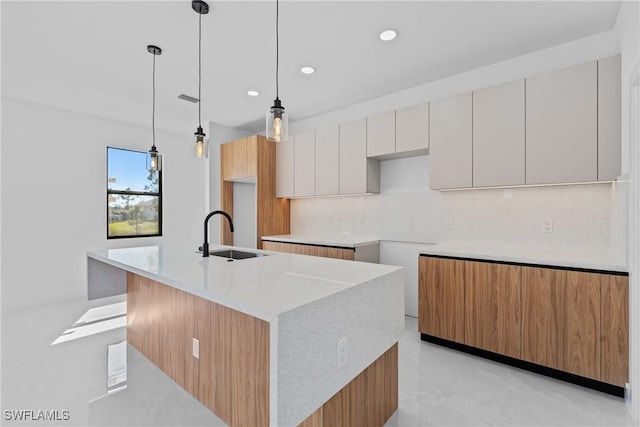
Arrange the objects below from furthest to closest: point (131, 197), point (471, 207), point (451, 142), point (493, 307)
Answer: point (131, 197), point (471, 207), point (451, 142), point (493, 307)

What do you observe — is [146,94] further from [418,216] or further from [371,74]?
[418,216]

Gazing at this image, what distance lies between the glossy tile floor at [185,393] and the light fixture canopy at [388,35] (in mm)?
2664

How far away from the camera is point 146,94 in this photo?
143 inches

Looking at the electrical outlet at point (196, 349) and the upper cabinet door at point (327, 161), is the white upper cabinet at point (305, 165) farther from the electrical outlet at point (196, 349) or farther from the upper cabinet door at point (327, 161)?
the electrical outlet at point (196, 349)

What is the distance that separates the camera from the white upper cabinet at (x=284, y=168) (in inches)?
169

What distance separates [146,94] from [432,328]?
4091 millimetres

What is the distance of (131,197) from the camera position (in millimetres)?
4824

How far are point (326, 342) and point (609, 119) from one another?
100 inches

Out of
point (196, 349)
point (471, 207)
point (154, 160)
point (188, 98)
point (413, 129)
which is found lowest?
point (196, 349)

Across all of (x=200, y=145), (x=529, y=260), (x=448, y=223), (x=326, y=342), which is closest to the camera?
(x=326, y=342)

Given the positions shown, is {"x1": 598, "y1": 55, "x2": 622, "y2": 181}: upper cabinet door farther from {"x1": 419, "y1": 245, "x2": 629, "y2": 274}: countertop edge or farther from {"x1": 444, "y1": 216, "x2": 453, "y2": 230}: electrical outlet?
{"x1": 444, "y1": 216, "x2": 453, "y2": 230}: electrical outlet

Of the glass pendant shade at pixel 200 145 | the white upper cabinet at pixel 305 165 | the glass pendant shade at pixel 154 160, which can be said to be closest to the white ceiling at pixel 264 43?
the white upper cabinet at pixel 305 165

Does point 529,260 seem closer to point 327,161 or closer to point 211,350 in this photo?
point 211,350

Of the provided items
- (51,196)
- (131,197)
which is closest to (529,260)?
(131,197)
